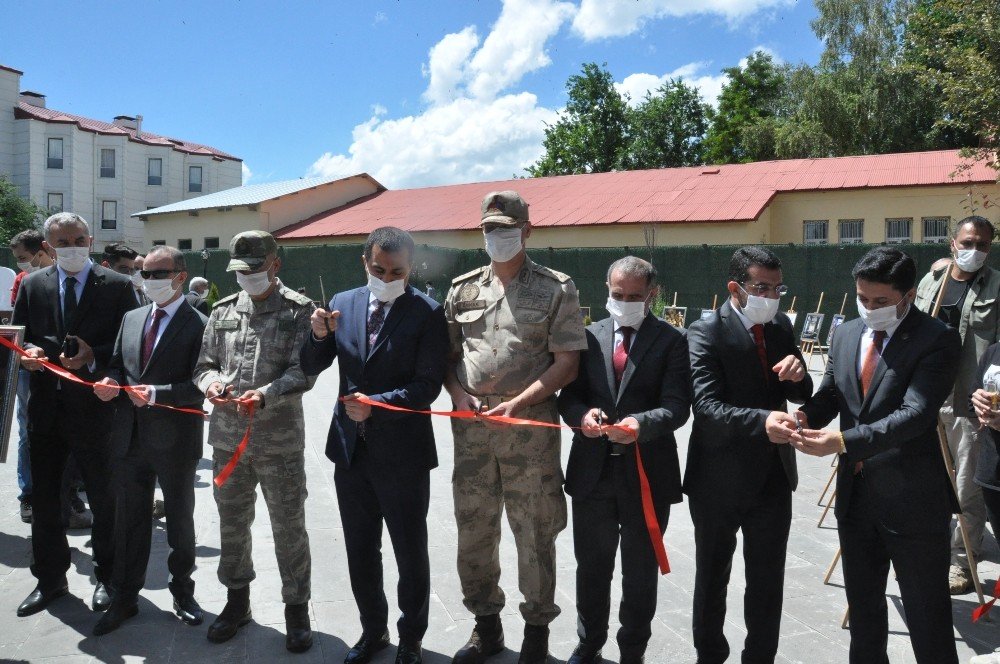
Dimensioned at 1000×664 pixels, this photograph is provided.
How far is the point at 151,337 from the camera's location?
14.8ft

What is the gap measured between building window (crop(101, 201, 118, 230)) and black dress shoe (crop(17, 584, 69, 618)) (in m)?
53.1

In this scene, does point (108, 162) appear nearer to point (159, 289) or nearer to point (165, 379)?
point (159, 289)

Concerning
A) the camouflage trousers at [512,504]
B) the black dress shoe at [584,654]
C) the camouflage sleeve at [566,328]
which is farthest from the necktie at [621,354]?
the black dress shoe at [584,654]

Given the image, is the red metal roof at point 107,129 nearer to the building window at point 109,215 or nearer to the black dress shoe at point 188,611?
the building window at point 109,215

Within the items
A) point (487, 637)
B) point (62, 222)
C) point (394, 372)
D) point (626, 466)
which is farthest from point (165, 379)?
point (626, 466)

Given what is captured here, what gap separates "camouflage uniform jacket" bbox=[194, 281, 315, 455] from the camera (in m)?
4.11

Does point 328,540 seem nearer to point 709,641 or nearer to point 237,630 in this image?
point 237,630

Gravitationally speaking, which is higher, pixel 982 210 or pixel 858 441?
pixel 982 210

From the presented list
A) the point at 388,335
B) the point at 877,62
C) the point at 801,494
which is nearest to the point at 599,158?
the point at 877,62

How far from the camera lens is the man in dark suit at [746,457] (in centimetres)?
357

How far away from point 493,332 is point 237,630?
2141 millimetres

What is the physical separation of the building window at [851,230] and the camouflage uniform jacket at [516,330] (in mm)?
25422

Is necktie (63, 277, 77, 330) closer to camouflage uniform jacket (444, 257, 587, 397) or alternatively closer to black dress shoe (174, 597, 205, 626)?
black dress shoe (174, 597, 205, 626)

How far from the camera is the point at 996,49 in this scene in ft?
60.1
